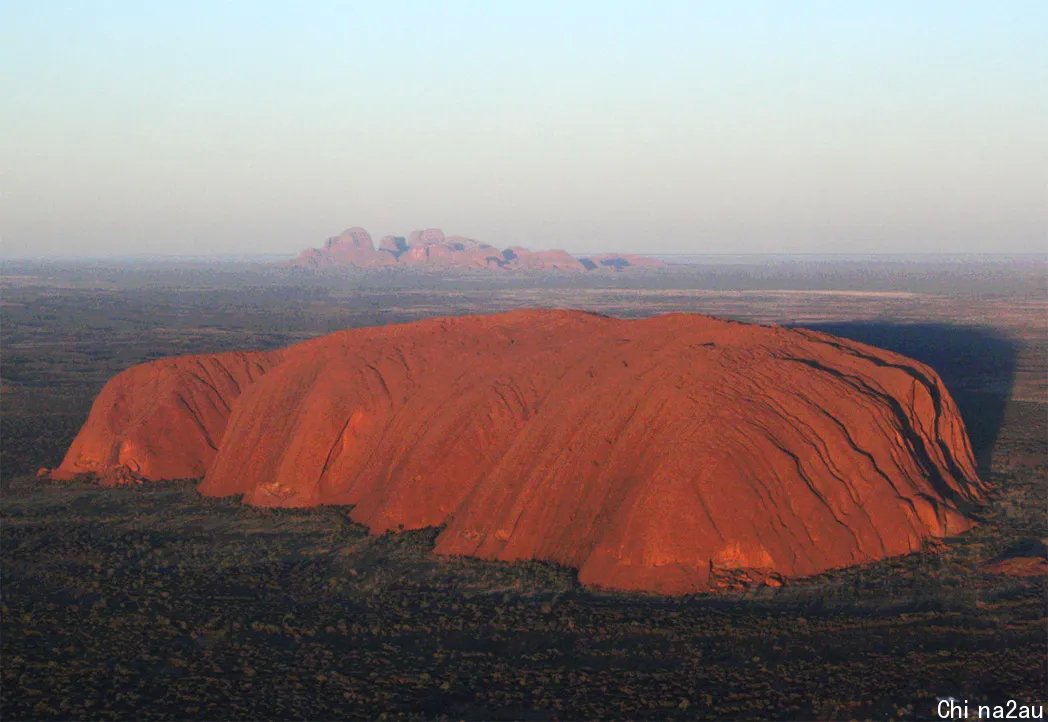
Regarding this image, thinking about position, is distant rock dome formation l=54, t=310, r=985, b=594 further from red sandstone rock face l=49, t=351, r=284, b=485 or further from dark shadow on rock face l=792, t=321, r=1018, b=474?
dark shadow on rock face l=792, t=321, r=1018, b=474

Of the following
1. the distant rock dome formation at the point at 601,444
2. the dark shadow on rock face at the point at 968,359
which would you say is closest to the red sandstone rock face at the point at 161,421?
the distant rock dome formation at the point at 601,444

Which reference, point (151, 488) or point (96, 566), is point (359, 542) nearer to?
point (96, 566)

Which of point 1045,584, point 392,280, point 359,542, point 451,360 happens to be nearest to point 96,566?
point 359,542

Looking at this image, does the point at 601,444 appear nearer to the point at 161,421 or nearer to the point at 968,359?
the point at 161,421

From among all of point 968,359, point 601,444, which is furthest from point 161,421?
point 968,359

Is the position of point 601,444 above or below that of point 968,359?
above

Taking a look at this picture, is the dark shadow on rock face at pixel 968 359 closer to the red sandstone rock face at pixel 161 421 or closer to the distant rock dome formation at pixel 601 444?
the distant rock dome formation at pixel 601 444
